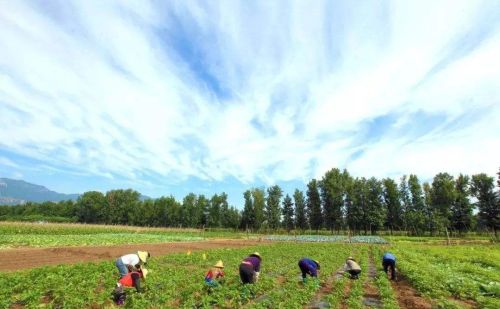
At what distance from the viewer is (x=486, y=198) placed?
71.2 meters

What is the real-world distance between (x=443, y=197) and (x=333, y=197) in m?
25.8

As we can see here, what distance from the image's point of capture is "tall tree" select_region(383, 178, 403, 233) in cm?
8075

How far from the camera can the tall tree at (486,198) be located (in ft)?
227

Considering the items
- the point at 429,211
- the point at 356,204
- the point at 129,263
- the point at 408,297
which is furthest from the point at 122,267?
the point at 429,211

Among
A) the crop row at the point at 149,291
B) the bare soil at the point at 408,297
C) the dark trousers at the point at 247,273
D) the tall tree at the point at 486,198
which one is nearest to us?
the crop row at the point at 149,291

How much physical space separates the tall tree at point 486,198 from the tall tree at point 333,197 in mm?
30666

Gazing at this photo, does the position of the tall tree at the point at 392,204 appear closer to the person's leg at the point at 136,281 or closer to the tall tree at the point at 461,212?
the tall tree at the point at 461,212

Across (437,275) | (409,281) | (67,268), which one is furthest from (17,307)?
(437,275)

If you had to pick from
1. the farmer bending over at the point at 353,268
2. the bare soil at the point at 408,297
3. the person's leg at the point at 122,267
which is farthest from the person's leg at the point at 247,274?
the farmer bending over at the point at 353,268

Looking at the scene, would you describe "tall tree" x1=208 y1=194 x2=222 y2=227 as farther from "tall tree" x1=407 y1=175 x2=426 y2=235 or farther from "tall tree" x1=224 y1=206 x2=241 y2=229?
"tall tree" x1=407 y1=175 x2=426 y2=235

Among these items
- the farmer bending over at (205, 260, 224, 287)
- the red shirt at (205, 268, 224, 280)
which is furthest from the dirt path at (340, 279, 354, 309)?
the red shirt at (205, 268, 224, 280)

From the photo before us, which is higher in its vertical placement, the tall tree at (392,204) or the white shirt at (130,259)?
the tall tree at (392,204)

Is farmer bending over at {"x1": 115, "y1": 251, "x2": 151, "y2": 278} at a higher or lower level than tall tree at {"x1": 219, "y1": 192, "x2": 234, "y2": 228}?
lower

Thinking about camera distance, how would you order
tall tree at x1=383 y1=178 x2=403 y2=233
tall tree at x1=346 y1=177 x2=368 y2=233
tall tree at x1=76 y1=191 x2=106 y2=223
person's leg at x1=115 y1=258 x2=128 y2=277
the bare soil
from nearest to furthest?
the bare soil
person's leg at x1=115 y1=258 x2=128 y2=277
tall tree at x1=346 y1=177 x2=368 y2=233
tall tree at x1=383 y1=178 x2=403 y2=233
tall tree at x1=76 y1=191 x2=106 y2=223
